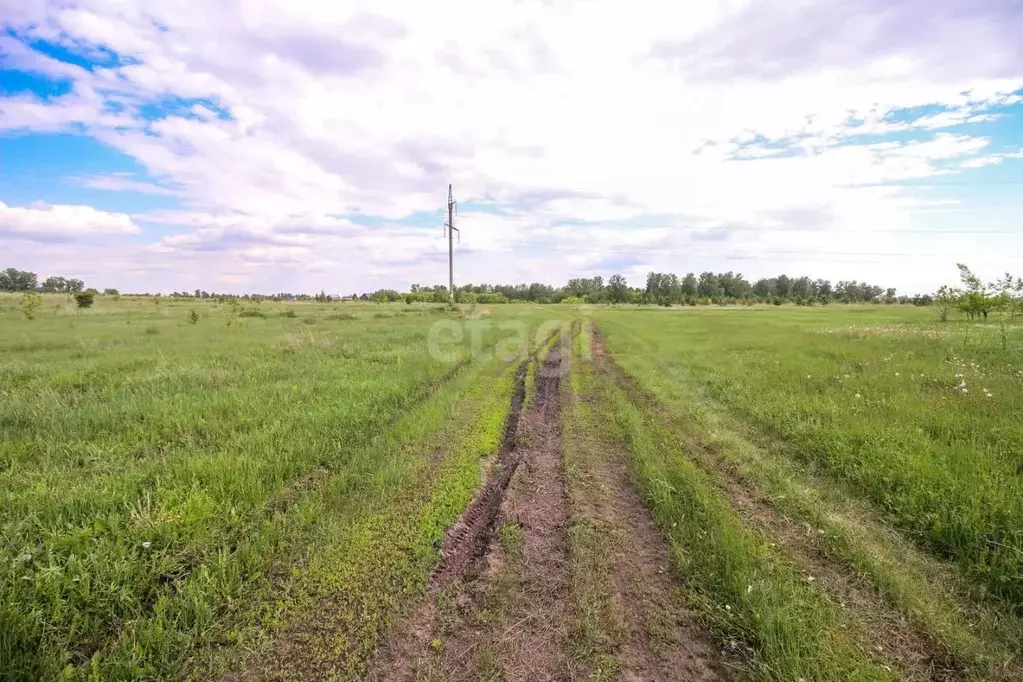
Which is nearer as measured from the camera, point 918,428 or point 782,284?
point 918,428

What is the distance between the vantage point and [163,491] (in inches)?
195

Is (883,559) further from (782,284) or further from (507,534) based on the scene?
(782,284)

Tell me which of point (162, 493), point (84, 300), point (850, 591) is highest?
point (84, 300)

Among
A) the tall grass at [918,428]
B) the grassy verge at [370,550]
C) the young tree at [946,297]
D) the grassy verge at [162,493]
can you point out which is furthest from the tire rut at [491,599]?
the young tree at [946,297]

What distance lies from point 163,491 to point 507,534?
3921 millimetres

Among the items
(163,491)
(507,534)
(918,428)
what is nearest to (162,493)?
(163,491)

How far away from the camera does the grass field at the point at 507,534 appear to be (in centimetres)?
321

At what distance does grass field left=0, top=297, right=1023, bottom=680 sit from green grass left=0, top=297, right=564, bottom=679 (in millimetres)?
30

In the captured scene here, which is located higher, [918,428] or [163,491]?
[918,428]

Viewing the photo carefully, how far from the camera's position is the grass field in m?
3.21

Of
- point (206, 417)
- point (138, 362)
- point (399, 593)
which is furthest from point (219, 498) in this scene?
point (138, 362)

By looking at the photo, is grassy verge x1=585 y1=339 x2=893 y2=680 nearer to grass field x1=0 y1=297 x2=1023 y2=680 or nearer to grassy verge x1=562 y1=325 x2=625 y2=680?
grass field x1=0 y1=297 x2=1023 y2=680

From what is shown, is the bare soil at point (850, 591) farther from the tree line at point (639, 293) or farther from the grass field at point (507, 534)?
the tree line at point (639, 293)

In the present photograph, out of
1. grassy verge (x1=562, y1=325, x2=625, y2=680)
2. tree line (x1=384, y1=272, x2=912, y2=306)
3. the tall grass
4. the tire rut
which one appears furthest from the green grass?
tree line (x1=384, y1=272, x2=912, y2=306)
